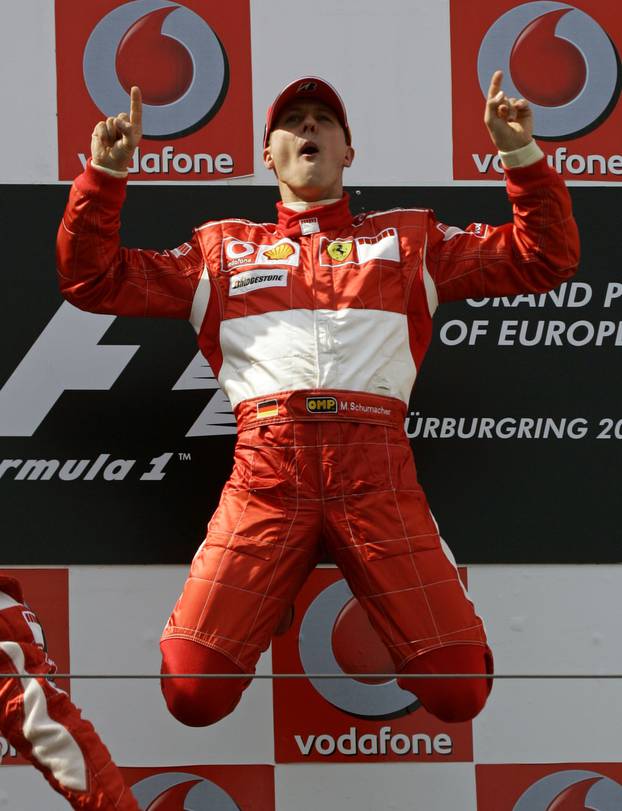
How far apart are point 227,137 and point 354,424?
2.23 feet

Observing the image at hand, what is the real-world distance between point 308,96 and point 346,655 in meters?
0.94

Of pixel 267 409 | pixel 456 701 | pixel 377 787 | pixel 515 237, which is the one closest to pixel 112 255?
pixel 267 409

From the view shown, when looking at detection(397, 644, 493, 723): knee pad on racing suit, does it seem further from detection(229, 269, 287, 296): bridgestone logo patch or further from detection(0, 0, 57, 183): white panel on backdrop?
detection(0, 0, 57, 183): white panel on backdrop

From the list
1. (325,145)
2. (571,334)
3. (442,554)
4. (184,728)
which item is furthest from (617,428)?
(184,728)

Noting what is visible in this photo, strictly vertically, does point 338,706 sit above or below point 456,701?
below

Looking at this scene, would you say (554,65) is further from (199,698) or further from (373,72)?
(199,698)

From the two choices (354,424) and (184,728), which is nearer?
(354,424)

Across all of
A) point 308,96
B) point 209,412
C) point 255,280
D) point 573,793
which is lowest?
point 573,793

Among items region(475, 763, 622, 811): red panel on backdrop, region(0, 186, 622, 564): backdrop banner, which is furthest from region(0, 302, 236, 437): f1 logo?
region(475, 763, 622, 811): red panel on backdrop

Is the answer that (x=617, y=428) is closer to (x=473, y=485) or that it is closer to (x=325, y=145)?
(x=473, y=485)

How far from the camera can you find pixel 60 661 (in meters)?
2.27

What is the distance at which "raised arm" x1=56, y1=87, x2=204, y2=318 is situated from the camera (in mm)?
1937

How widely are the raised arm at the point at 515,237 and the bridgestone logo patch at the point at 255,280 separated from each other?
236 millimetres

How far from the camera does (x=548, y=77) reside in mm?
2404
